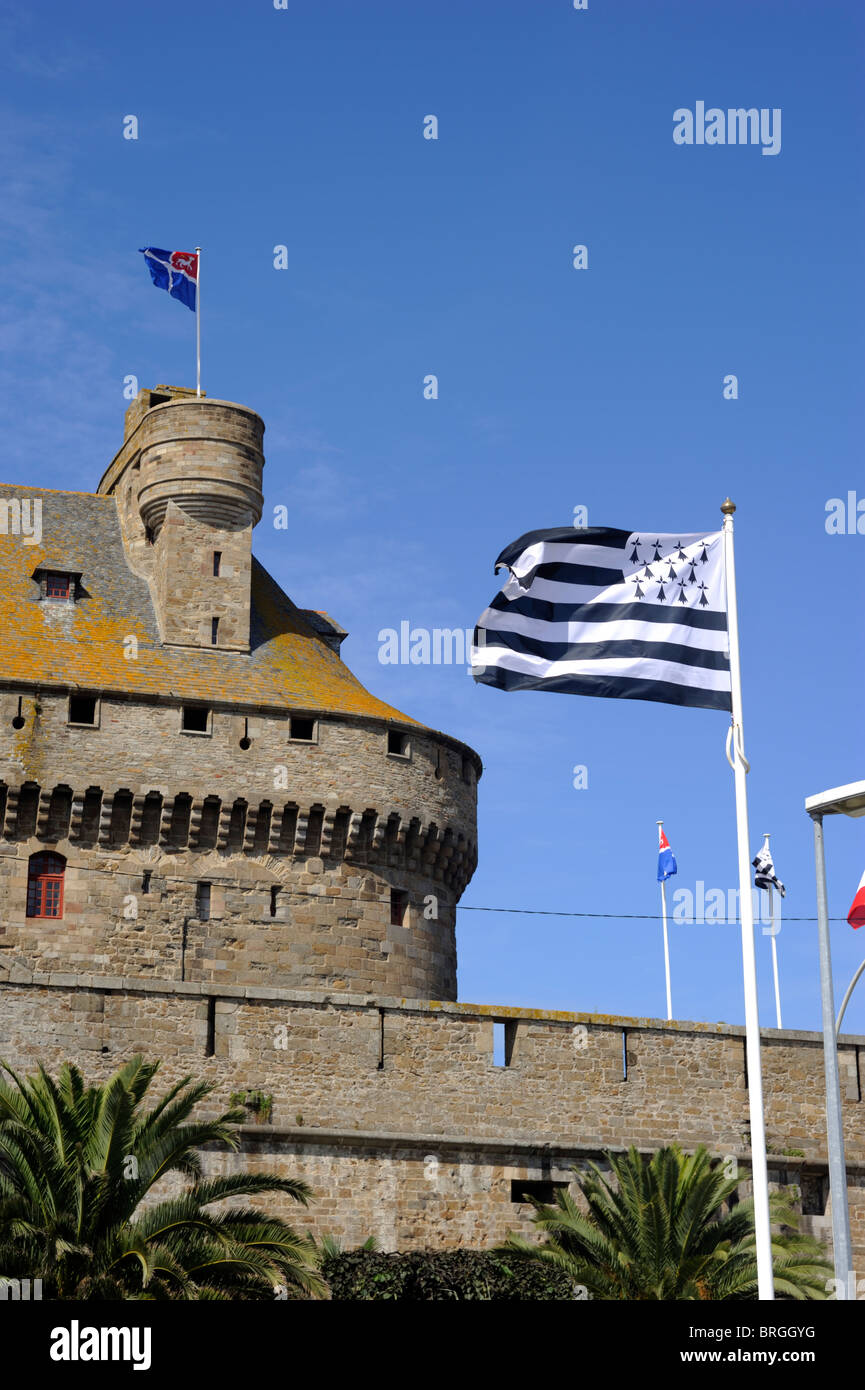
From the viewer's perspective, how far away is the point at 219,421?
40844mm

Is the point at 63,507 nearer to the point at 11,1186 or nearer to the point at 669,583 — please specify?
the point at 11,1186

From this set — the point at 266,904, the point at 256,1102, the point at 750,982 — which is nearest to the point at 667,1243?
the point at 256,1102

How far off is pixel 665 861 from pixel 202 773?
10051mm

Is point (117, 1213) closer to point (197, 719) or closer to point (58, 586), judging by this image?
point (197, 719)

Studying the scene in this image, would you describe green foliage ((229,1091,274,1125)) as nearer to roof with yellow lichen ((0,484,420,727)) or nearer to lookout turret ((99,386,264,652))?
roof with yellow lichen ((0,484,420,727))

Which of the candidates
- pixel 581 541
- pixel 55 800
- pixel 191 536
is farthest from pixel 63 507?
pixel 581 541

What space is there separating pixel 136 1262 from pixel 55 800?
16002mm

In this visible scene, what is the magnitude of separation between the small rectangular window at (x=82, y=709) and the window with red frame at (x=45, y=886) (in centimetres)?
261

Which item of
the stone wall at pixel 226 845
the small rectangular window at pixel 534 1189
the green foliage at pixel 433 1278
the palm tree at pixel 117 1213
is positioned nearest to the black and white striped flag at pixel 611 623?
the palm tree at pixel 117 1213

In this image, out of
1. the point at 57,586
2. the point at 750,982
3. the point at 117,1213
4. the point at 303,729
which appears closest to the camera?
the point at 750,982

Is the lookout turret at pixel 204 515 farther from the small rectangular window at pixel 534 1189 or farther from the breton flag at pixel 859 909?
the breton flag at pixel 859 909

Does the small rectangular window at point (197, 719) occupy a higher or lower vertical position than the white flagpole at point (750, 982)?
higher

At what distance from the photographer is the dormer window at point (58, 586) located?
4094cm

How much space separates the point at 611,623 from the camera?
764 inches
